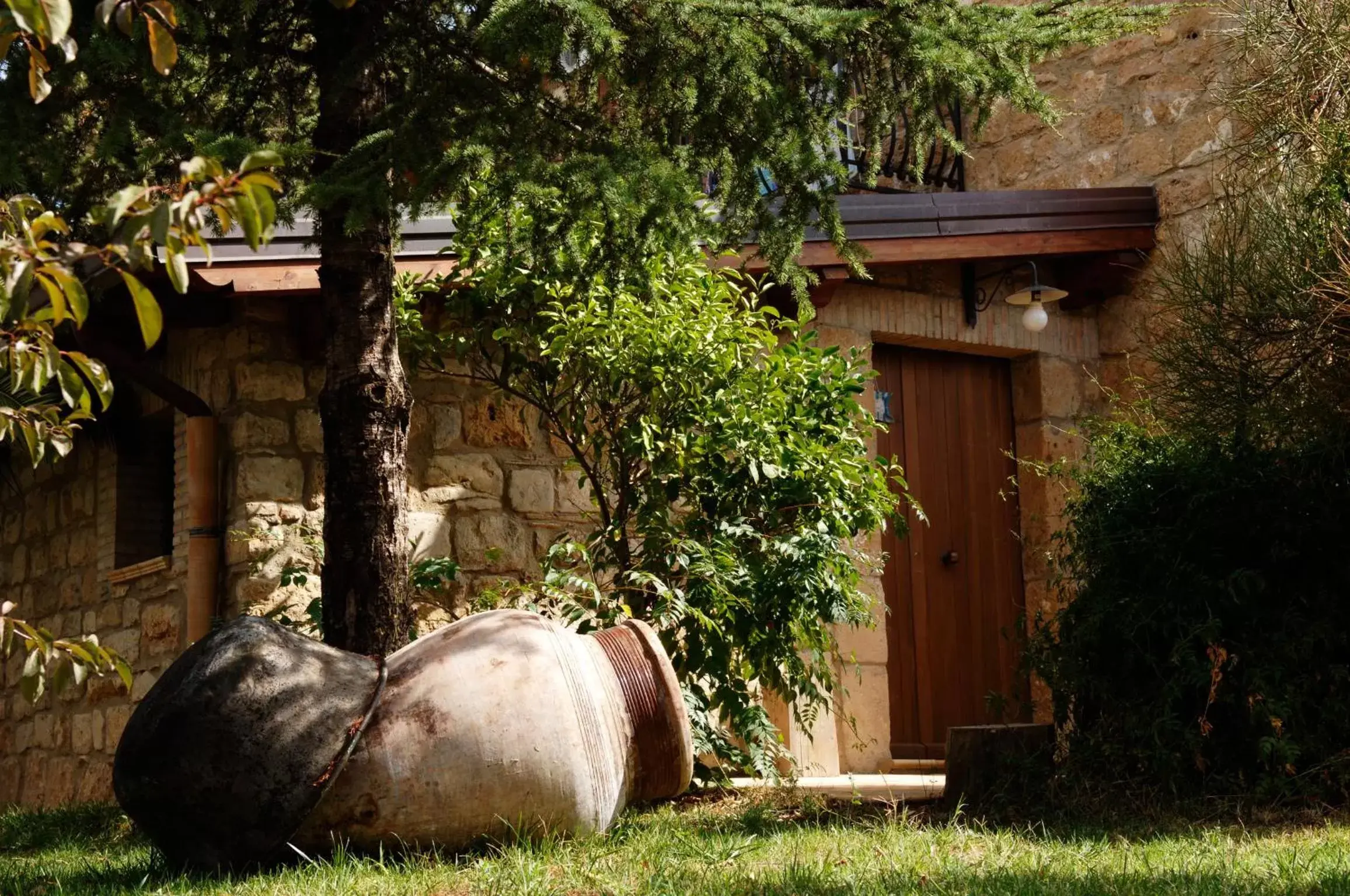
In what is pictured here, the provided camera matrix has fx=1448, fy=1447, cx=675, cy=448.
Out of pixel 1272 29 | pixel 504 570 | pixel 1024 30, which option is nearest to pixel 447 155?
pixel 1024 30

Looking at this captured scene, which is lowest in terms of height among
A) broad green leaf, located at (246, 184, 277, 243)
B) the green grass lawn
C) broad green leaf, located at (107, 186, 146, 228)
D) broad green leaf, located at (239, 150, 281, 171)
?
the green grass lawn

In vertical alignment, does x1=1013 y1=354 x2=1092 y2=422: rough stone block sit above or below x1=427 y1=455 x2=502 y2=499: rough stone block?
above

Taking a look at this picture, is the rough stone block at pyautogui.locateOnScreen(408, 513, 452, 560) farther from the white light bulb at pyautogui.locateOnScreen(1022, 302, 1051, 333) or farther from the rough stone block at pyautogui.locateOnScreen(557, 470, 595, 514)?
the white light bulb at pyautogui.locateOnScreen(1022, 302, 1051, 333)

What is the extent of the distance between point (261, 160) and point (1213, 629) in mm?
4184

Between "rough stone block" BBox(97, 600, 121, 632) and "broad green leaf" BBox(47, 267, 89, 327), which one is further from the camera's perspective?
"rough stone block" BBox(97, 600, 121, 632)

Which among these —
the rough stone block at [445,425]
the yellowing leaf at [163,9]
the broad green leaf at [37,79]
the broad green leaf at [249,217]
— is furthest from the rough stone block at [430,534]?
the broad green leaf at [249,217]

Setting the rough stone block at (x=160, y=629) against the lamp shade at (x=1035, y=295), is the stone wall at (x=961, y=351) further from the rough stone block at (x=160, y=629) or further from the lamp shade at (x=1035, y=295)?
the rough stone block at (x=160, y=629)

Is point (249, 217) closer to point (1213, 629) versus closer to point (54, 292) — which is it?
point (54, 292)

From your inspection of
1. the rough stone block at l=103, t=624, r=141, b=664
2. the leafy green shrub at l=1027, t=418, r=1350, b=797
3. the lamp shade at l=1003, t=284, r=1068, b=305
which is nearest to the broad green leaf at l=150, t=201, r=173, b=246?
the leafy green shrub at l=1027, t=418, r=1350, b=797

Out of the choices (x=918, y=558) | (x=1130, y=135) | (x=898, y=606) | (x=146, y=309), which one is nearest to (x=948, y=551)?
(x=918, y=558)

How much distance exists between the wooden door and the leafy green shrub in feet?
8.03

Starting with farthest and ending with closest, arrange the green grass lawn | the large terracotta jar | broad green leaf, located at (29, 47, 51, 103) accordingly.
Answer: the large terracotta jar
the green grass lawn
broad green leaf, located at (29, 47, 51, 103)

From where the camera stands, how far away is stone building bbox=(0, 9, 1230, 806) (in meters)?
6.52

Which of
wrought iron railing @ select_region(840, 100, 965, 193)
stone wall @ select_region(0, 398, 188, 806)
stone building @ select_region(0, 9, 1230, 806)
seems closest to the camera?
stone building @ select_region(0, 9, 1230, 806)
